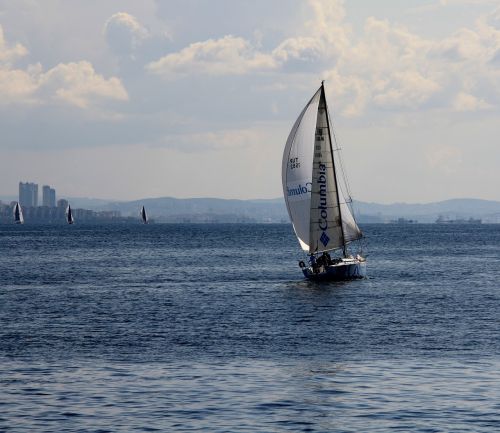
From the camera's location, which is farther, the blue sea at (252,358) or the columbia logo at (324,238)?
the columbia logo at (324,238)

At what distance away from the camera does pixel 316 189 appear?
283ft

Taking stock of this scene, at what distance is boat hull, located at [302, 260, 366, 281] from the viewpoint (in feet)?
277

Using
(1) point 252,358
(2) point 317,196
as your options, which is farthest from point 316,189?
(1) point 252,358

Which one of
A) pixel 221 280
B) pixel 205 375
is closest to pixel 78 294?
pixel 221 280

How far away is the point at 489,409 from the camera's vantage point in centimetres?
3528

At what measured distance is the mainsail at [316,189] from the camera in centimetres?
8594

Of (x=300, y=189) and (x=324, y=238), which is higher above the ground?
(x=300, y=189)

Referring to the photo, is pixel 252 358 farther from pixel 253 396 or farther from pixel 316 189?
pixel 316 189

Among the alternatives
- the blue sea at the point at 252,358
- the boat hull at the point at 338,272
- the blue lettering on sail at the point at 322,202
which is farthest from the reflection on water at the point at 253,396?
the blue lettering on sail at the point at 322,202

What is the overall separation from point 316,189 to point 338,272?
6.92 metres

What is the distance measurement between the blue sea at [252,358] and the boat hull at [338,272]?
1128mm

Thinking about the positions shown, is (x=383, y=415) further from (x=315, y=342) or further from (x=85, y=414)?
(x=315, y=342)

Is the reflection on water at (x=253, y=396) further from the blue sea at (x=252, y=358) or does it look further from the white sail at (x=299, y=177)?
the white sail at (x=299, y=177)

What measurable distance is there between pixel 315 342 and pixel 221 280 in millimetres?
45442
